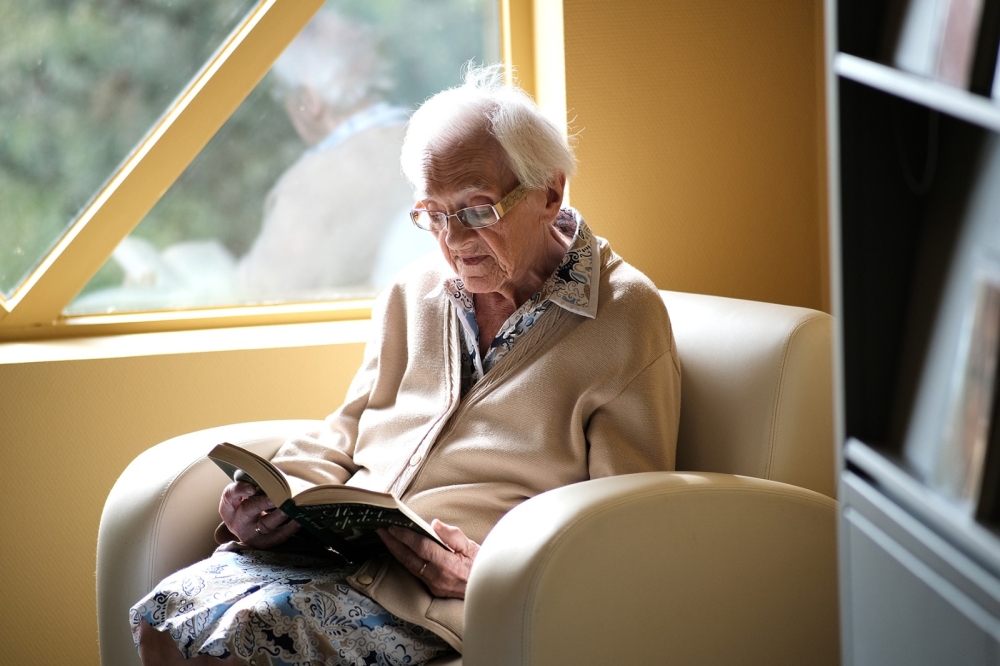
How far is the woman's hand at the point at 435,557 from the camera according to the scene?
1552 millimetres

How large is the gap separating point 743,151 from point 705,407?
88 cm

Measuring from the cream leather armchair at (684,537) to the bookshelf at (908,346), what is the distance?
0.45 meters

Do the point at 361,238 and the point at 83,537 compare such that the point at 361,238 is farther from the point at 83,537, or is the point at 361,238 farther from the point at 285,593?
the point at 285,593

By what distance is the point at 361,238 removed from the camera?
268 centimetres

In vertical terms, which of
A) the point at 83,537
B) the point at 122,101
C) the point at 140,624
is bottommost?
the point at 83,537

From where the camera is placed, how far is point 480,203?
1.79m

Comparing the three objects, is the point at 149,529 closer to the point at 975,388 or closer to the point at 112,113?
the point at 112,113

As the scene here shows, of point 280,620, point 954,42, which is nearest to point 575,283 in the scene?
point 280,620

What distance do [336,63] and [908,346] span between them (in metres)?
Answer: 2.02

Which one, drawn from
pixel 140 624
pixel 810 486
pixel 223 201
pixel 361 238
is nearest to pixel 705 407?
pixel 810 486

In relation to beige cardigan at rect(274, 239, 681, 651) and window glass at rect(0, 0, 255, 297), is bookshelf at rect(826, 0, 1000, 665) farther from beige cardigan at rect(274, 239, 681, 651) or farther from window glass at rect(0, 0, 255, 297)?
window glass at rect(0, 0, 255, 297)

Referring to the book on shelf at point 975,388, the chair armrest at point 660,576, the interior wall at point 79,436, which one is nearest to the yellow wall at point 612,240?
the interior wall at point 79,436

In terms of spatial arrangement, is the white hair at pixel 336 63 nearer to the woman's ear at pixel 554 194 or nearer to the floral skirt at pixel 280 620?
the woman's ear at pixel 554 194

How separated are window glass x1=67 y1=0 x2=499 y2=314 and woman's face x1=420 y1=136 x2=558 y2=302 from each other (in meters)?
0.87
